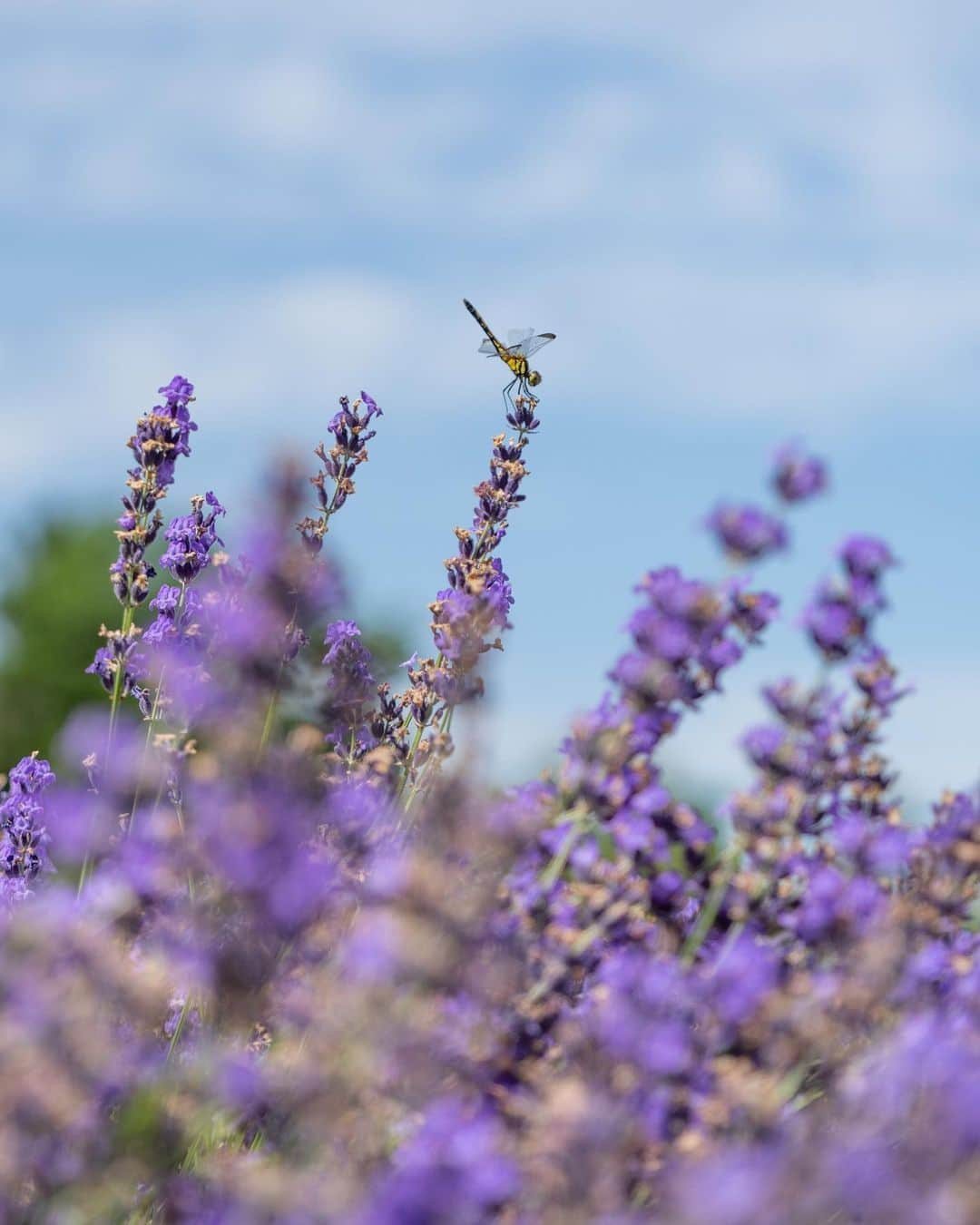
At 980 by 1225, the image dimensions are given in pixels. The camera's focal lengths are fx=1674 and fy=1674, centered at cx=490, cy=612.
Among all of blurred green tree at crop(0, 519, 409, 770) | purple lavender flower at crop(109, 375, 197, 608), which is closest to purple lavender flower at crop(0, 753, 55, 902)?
purple lavender flower at crop(109, 375, 197, 608)

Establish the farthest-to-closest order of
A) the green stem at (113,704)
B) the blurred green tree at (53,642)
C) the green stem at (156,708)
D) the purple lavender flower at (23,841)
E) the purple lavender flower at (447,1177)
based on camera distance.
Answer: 1. the blurred green tree at (53,642)
2. the purple lavender flower at (23,841)
3. the green stem at (156,708)
4. the green stem at (113,704)
5. the purple lavender flower at (447,1177)

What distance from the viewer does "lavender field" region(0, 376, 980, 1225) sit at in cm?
156

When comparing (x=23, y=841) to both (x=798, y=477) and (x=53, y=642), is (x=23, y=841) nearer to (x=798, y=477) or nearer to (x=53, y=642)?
(x=798, y=477)

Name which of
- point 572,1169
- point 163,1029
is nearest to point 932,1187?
point 572,1169

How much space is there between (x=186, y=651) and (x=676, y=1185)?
5.62 feet

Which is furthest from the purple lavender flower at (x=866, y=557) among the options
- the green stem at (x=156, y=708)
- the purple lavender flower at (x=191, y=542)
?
the purple lavender flower at (x=191, y=542)

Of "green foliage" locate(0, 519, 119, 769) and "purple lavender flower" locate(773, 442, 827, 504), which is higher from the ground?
"green foliage" locate(0, 519, 119, 769)

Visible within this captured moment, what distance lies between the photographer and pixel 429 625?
300 centimetres

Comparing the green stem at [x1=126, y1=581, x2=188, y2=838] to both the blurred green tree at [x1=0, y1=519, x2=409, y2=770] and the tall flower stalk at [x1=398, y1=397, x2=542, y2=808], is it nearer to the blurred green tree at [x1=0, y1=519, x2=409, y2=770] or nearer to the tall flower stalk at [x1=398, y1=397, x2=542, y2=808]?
the tall flower stalk at [x1=398, y1=397, x2=542, y2=808]

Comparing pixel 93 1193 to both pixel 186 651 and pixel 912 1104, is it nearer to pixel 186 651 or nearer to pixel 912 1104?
pixel 912 1104

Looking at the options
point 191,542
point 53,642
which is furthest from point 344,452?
point 53,642

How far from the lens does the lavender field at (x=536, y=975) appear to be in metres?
1.56

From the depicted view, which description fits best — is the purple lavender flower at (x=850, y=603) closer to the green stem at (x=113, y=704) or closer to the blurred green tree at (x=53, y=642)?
the green stem at (x=113, y=704)

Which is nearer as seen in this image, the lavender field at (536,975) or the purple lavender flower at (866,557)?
the lavender field at (536,975)
